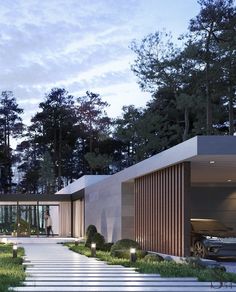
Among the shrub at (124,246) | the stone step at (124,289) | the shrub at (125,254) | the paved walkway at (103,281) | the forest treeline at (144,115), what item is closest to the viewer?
the stone step at (124,289)

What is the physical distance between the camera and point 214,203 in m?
25.5

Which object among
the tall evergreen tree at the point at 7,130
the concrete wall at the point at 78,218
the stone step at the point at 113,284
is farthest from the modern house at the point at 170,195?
the tall evergreen tree at the point at 7,130

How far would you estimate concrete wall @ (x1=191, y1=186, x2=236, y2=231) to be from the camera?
2547cm

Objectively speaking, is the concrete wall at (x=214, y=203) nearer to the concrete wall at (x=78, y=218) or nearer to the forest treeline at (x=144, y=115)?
the forest treeline at (x=144, y=115)

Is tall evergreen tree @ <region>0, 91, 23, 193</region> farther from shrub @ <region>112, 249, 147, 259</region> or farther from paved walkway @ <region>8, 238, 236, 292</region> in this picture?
paved walkway @ <region>8, 238, 236, 292</region>

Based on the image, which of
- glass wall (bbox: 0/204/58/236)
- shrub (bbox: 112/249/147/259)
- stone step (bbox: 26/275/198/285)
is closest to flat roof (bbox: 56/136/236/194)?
shrub (bbox: 112/249/147/259)

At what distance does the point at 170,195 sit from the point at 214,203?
23.8ft

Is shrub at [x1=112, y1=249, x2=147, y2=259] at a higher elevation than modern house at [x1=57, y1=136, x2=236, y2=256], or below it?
below

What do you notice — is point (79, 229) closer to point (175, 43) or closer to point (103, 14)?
point (175, 43)

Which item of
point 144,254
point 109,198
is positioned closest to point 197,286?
point 144,254

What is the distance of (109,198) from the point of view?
28797 mm

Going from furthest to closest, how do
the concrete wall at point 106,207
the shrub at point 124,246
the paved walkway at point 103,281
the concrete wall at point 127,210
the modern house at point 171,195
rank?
the concrete wall at point 106,207 → the concrete wall at point 127,210 → the shrub at point 124,246 → the modern house at point 171,195 → the paved walkway at point 103,281

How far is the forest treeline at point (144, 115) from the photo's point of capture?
35.1m

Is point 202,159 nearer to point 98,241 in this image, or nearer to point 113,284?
point 113,284
